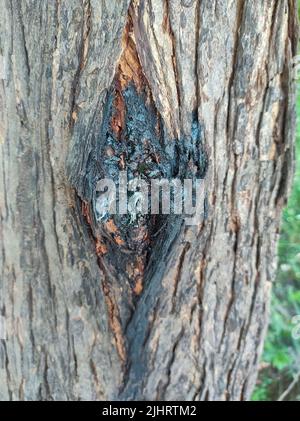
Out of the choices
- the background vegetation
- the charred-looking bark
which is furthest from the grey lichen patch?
the background vegetation

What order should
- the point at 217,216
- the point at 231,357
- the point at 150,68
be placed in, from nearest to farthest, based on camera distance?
the point at 150,68 → the point at 217,216 → the point at 231,357

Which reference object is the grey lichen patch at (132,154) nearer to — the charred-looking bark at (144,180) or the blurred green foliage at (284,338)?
the charred-looking bark at (144,180)

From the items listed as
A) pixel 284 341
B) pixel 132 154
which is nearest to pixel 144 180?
pixel 132 154

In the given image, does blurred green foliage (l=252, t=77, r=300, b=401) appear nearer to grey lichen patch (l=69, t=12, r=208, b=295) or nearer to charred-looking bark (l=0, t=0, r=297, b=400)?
charred-looking bark (l=0, t=0, r=297, b=400)

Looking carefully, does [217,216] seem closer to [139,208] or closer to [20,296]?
[139,208]

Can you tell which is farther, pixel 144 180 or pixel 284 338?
pixel 284 338

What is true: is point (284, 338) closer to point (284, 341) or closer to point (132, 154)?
point (284, 341)

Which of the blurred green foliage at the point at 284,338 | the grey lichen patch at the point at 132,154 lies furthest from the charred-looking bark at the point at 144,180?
the blurred green foliage at the point at 284,338

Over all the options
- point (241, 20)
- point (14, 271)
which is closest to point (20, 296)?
point (14, 271)
